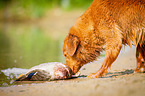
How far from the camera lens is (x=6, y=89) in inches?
170

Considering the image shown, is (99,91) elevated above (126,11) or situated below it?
below

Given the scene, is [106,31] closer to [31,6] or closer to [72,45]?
[72,45]

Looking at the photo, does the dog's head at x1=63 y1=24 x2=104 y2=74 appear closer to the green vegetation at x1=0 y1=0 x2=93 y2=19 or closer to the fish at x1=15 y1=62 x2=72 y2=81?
the fish at x1=15 y1=62 x2=72 y2=81

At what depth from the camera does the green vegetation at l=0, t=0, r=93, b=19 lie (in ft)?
112

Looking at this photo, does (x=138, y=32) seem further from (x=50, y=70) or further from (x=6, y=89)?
(x=6, y=89)

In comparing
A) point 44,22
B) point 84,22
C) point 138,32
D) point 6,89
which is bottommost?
point 6,89

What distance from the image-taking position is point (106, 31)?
5051mm

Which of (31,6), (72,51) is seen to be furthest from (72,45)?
(31,6)

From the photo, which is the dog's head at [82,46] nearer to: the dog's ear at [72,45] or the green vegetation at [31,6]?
the dog's ear at [72,45]

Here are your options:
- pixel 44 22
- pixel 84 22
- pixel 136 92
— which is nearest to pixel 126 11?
pixel 84 22

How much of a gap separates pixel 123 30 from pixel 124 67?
185cm

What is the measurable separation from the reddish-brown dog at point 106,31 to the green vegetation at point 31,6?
27.4 meters

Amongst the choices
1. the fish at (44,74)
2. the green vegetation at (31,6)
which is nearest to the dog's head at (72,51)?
the fish at (44,74)

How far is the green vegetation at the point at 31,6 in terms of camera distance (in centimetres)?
3412
